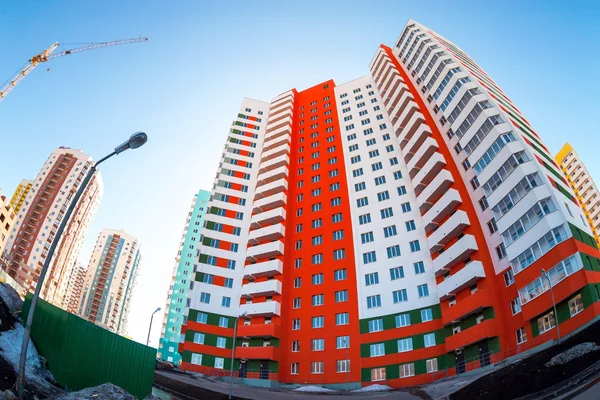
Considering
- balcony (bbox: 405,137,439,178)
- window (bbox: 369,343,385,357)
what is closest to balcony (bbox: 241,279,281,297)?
window (bbox: 369,343,385,357)

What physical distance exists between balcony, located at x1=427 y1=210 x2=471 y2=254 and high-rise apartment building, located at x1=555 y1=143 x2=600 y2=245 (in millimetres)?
92414

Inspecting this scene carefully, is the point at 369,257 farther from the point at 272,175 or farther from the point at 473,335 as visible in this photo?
the point at 272,175

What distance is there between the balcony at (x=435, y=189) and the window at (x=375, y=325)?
53.8 feet

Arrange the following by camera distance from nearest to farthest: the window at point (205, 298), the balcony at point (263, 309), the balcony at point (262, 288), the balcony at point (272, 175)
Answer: the balcony at point (263, 309)
the balcony at point (262, 288)
the window at point (205, 298)
the balcony at point (272, 175)

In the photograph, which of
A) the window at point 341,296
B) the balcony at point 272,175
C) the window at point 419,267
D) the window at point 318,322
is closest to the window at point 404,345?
the window at point 419,267

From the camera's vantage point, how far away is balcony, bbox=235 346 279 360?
156 feet

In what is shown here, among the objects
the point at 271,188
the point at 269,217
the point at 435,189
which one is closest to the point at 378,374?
the point at 435,189

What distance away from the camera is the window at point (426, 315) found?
44.0 metres

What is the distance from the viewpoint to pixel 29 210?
123 meters

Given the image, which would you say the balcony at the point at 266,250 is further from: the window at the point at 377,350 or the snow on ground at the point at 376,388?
the snow on ground at the point at 376,388

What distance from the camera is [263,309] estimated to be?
51.3m

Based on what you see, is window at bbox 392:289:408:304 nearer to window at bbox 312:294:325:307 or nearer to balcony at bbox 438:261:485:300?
balcony at bbox 438:261:485:300

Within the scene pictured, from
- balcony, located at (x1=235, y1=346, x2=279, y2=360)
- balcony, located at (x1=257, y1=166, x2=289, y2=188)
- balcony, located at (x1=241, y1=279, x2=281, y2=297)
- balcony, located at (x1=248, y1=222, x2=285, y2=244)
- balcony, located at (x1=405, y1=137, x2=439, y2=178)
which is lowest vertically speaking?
balcony, located at (x1=235, y1=346, x2=279, y2=360)

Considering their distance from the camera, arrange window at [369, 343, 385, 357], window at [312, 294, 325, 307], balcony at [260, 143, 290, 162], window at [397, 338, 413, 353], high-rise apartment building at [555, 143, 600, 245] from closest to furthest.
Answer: window at [397, 338, 413, 353]
window at [369, 343, 385, 357]
window at [312, 294, 325, 307]
balcony at [260, 143, 290, 162]
high-rise apartment building at [555, 143, 600, 245]
